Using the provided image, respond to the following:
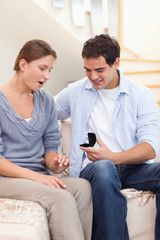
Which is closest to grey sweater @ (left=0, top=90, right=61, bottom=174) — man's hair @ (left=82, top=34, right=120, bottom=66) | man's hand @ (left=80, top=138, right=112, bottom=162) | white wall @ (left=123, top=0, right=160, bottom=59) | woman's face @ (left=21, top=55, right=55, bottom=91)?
woman's face @ (left=21, top=55, right=55, bottom=91)

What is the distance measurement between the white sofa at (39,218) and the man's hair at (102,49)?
0.74 meters

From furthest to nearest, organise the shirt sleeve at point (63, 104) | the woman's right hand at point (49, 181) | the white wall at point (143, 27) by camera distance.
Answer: the white wall at point (143, 27), the shirt sleeve at point (63, 104), the woman's right hand at point (49, 181)

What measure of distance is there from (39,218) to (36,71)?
0.71 meters

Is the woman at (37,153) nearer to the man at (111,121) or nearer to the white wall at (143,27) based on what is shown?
the man at (111,121)

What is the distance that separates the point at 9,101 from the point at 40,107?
188 mm

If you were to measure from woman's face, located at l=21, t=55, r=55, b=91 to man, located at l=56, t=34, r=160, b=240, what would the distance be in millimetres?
298

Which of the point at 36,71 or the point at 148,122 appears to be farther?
the point at 148,122

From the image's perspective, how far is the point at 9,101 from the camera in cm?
165

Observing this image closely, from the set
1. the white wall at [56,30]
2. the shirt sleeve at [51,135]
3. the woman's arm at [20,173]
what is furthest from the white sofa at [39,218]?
the white wall at [56,30]

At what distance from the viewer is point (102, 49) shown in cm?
186

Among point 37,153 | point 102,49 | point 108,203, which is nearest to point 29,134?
point 37,153

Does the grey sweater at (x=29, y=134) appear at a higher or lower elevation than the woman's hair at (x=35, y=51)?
lower

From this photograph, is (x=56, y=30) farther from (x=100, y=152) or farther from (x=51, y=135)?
(x=100, y=152)

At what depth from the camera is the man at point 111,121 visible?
5.62 feet
